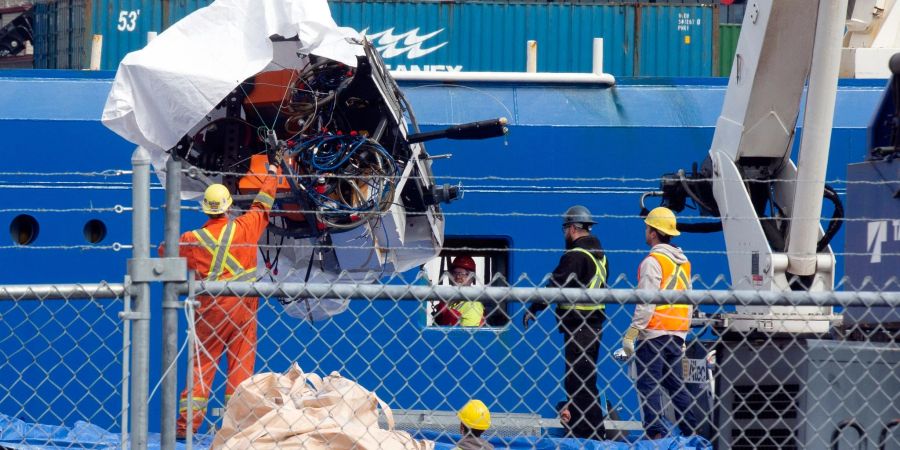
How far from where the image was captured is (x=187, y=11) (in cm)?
1327

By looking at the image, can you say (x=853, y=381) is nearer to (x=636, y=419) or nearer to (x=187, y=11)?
(x=636, y=419)

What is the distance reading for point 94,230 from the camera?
989cm

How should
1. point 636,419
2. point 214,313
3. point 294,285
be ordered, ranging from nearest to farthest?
point 294,285, point 214,313, point 636,419

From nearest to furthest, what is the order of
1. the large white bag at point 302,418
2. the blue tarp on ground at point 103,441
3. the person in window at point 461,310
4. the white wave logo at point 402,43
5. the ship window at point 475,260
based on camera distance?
1. the large white bag at point 302,418
2. the blue tarp on ground at point 103,441
3. the person in window at point 461,310
4. the ship window at point 475,260
5. the white wave logo at point 402,43

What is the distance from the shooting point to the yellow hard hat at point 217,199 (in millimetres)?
6820

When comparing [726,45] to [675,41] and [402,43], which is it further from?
[402,43]

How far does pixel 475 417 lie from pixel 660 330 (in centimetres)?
177

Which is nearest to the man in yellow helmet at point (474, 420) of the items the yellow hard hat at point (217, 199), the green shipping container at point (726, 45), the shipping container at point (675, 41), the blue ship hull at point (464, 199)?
the yellow hard hat at point (217, 199)

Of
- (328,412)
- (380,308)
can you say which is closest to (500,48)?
(380,308)

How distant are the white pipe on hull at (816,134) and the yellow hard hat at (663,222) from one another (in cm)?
91

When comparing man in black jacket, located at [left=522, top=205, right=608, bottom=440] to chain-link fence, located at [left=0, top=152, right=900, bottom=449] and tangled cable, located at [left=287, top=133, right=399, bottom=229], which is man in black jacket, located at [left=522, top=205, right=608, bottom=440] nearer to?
chain-link fence, located at [left=0, top=152, right=900, bottom=449]

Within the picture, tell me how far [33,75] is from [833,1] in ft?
23.9

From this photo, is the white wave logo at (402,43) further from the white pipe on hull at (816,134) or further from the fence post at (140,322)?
the fence post at (140,322)

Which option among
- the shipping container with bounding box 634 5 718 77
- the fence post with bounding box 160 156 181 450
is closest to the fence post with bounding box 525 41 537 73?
the shipping container with bounding box 634 5 718 77
